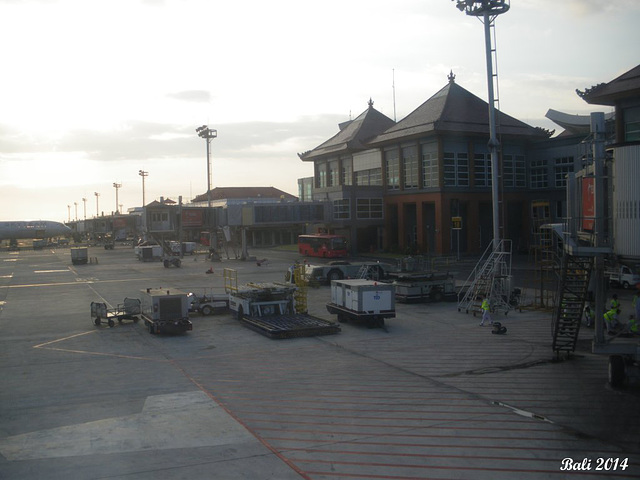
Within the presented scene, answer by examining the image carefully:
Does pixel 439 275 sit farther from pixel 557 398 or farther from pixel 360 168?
pixel 360 168

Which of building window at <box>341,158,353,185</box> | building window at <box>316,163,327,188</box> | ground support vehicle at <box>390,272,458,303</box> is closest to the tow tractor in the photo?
ground support vehicle at <box>390,272,458,303</box>

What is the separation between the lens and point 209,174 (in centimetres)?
8488

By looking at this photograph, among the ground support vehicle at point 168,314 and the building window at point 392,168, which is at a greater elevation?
the building window at point 392,168

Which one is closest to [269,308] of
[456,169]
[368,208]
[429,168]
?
[429,168]

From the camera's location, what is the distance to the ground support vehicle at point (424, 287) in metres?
36.1

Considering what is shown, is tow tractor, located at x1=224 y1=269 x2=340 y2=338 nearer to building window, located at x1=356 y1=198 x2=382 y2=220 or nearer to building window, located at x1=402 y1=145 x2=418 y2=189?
building window, located at x1=402 y1=145 x2=418 y2=189

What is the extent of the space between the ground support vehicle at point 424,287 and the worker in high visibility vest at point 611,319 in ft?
42.7

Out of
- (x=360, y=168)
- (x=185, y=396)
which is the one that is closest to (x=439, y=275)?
(x=185, y=396)

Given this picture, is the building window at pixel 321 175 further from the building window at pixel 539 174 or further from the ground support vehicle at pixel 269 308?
the ground support vehicle at pixel 269 308

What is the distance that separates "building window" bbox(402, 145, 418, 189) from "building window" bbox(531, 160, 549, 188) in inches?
639

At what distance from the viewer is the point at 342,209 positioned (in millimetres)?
81812

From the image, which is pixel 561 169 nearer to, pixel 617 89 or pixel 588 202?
pixel 617 89

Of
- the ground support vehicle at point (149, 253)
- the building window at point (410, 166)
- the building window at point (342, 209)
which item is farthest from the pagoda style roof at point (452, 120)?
the ground support vehicle at point (149, 253)

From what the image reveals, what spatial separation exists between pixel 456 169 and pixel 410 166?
6.77 m
